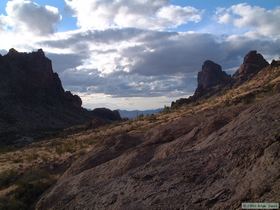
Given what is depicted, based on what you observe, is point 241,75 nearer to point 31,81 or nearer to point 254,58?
point 254,58

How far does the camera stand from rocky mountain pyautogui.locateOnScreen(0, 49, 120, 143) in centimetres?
11156

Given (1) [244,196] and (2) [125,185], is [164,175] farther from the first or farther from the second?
(1) [244,196]

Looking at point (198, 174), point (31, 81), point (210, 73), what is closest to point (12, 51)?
point (31, 81)

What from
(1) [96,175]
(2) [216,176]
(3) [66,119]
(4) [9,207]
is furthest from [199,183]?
(3) [66,119]

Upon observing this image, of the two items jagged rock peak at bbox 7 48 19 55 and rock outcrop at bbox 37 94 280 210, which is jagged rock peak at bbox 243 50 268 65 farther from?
rock outcrop at bbox 37 94 280 210

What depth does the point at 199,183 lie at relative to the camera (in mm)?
13914

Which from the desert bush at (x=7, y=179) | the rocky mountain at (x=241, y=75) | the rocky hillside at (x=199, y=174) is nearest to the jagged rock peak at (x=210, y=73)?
the rocky mountain at (x=241, y=75)

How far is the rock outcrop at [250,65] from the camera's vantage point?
365 feet

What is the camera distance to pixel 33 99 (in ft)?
422

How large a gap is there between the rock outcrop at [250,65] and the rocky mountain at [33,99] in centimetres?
4392

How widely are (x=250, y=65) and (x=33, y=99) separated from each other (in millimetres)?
57112

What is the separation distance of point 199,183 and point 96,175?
655 cm

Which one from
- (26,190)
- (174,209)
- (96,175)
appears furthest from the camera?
(26,190)

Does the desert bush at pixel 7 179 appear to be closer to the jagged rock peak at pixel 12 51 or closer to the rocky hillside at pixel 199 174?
the rocky hillside at pixel 199 174
